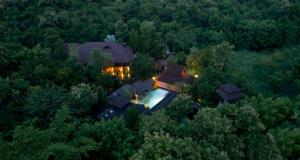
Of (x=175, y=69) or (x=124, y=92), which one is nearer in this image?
(x=124, y=92)

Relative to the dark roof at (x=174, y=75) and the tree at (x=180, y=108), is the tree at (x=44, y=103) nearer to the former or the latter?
the tree at (x=180, y=108)

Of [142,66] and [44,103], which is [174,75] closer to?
[142,66]

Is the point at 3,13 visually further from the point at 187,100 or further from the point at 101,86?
the point at 187,100

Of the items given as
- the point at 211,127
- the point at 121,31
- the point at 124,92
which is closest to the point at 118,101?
the point at 124,92

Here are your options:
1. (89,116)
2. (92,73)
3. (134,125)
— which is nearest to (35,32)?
(92,73)

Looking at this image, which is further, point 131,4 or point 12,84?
point 131,4

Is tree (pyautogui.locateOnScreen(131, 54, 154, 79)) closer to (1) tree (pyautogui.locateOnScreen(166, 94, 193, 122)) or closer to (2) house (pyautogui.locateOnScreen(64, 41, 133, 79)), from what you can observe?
(2) house (pyautogui.locateOnScreen(64, 41, 133, 79))
